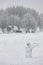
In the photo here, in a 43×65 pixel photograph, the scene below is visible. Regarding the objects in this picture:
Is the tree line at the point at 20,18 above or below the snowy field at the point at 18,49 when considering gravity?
above

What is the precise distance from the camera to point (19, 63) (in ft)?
5.85

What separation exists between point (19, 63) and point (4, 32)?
1.65 ft

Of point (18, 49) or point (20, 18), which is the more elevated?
point (20, 18)

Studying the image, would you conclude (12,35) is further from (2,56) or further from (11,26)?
(2,56)

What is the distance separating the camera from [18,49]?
5.82 ft

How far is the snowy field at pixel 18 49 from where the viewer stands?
5.82 feet

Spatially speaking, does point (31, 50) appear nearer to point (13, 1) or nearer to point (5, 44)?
point (5, 44)

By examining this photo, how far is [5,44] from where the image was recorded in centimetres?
177

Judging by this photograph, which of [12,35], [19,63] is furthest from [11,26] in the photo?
[19,63]

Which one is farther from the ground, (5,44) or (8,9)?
(8,9)

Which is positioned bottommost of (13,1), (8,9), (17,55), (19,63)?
(19,63)

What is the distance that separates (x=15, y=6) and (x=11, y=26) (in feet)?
1.00

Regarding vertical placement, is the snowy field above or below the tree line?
below

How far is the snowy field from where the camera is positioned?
5.82ft
